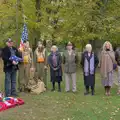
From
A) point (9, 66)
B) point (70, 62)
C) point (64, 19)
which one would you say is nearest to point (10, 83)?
point (9, 66)

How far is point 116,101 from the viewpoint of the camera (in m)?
11.1

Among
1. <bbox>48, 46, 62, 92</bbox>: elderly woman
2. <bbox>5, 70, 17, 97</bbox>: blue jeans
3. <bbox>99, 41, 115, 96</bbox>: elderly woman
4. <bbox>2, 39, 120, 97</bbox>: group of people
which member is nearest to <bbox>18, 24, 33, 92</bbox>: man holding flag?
<bbox>2, 39, 120, 97</bbox>: group of people

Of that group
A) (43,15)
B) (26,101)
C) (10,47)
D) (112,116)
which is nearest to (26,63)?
(10,47)

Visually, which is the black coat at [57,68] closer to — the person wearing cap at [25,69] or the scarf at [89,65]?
the person wearing cap at [25,69]

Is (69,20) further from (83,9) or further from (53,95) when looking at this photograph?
(53,95)

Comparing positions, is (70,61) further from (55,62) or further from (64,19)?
(64,19)

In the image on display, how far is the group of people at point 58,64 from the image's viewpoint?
→ 11.8 m

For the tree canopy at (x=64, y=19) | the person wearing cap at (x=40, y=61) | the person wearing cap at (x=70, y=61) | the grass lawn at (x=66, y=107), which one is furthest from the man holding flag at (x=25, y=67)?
the tree canopy at (x=64, y=19)

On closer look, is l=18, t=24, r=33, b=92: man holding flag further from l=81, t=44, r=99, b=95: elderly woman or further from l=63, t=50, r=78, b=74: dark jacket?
l=81, t=44, r=99, b=95: elderly woman

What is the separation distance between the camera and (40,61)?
43.6ft

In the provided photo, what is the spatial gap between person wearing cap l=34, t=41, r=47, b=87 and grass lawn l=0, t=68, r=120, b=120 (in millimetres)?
936

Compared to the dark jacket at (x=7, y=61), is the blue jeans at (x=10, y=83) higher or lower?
lower

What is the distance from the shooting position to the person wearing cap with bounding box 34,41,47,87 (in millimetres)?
13220

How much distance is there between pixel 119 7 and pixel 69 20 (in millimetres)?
3342
